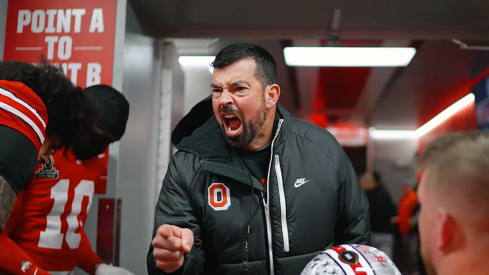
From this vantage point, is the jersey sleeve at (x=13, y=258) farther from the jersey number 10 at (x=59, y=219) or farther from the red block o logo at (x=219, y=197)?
the red block o logo at (x=219, y=197)

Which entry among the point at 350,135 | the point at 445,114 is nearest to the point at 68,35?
the point at 445,114

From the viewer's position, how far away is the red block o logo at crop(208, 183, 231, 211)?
2.23 m

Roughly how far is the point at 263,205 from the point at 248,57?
0.82 m

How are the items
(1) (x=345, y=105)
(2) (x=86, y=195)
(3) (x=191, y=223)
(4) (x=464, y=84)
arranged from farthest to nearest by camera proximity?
(1) (x=345, y=105) → (4) (x=464, y=84) → (2) (x=86, y=195) → (3) (x=191, y=223)

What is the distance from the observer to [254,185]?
2217 millimetres

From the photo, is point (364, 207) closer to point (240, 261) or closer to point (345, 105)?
point (240, 261)

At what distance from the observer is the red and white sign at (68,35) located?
3236 millimetres

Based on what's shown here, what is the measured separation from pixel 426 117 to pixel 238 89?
9.79 meters

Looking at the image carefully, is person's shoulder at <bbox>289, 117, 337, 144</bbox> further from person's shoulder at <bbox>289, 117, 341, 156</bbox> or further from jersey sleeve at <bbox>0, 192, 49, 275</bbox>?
jersey sleeve at <bbox>0, 192, 49, 275</bbox>

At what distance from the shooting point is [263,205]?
88.0 inches

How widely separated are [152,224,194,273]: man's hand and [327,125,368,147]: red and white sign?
35.7 ft

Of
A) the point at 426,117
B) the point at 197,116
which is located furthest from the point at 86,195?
the point at 426,117

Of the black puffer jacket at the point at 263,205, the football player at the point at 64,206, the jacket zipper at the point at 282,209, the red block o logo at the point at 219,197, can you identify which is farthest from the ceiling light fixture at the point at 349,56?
the red block o logo at the point at 219,197

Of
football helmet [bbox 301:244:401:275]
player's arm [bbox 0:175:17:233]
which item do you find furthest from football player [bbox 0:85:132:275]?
football helmet [bbox 301:244:401:275]
